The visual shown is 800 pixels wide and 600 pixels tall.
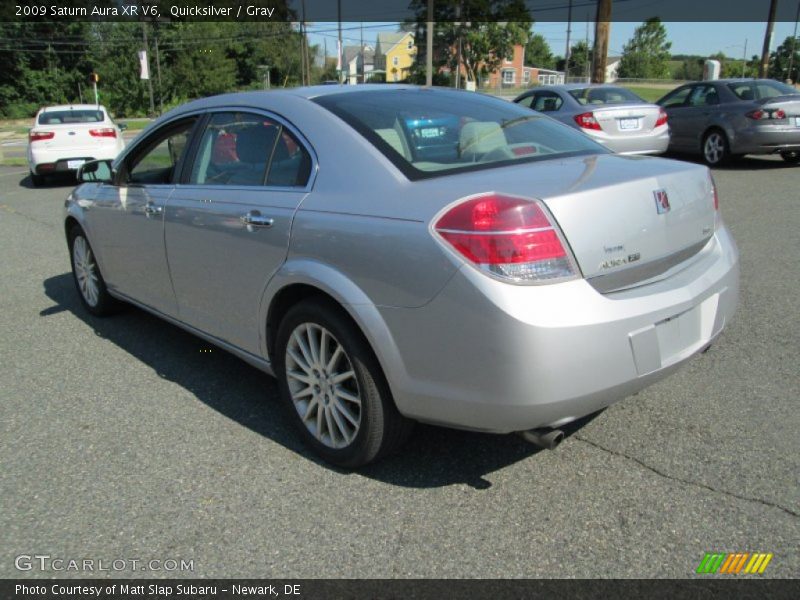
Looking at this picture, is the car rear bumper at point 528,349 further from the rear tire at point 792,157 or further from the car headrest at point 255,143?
the rear tire at point 792,157

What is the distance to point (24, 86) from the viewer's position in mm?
53562

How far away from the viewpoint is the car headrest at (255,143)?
3352 millimetres

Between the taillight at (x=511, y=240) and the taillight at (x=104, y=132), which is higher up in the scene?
the taillight at (x=511, y=240)

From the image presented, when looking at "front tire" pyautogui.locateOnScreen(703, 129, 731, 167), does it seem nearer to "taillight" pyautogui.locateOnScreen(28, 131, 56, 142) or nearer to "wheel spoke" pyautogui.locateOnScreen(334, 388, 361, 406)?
"wheel spoke" pyautogui.locateOnScreen(334, 388, 361, 406)

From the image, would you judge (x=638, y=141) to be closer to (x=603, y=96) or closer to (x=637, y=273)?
(x=603, y=96)

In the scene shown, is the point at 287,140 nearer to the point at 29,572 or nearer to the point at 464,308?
the point at 464,308

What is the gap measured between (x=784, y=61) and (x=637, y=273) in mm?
107109

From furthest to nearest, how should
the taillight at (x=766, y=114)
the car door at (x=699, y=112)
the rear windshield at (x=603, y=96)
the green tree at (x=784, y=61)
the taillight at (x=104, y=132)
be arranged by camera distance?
1. the green tree at (x=784, y=61)
2. the taillight at (x=104, y=132)
3. the car door at (x=699, y=112)
4. the rear windshield at (x=603, y=96)
5. the taillight at (x=766, y=114)

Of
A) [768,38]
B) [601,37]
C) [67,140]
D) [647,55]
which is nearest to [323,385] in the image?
[67,140]

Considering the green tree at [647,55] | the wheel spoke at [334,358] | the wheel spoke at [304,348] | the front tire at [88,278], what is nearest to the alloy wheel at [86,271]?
the front tire at [88,278]

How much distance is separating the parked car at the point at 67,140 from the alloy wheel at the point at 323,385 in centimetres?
1232

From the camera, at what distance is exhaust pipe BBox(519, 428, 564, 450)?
253 cm

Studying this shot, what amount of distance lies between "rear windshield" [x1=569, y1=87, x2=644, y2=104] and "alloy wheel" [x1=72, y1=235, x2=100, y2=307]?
9.47 meters
